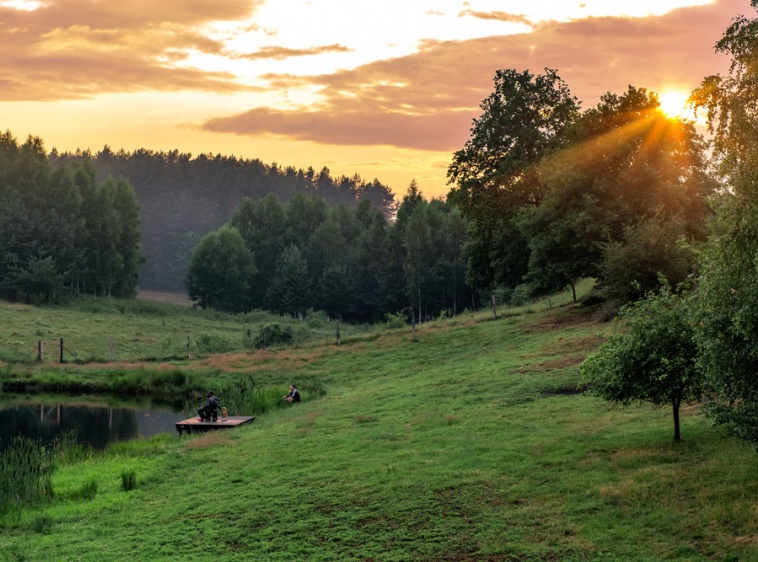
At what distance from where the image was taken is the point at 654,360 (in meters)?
21.7

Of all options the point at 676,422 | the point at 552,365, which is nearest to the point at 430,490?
the point at 676,422

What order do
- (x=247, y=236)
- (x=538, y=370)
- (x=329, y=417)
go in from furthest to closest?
(x=247, y=236) → (x=538, y=370) → (x=329, y=417)

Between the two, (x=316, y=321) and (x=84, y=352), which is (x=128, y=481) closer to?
(x=84, y=352)

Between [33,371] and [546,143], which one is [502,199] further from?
[33,371]

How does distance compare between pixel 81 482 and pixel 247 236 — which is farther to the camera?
pixel 247 236

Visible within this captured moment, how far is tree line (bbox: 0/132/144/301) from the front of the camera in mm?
116688

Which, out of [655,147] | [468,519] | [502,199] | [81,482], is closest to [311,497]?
[468,519]

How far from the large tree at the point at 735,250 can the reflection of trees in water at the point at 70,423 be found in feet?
97.6

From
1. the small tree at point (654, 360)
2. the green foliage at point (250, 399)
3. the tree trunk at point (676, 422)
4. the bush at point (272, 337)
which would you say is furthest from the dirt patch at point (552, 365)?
the bush at point (272, 337)

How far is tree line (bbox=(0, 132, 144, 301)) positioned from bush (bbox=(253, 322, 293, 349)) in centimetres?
5430

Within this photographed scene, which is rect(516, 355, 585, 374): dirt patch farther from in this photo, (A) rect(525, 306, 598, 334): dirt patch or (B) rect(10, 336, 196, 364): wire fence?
(B) rect(10, 336, 196, 364): wire fence

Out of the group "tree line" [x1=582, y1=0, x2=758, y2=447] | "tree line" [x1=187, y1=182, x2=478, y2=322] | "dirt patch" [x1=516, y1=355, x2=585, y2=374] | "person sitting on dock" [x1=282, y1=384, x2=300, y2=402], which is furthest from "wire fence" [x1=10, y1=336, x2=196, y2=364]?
"tree line" [x1=187, y1=182, x2=478, y2=322]

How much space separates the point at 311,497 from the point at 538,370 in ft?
64.3

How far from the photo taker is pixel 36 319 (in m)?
89.8
